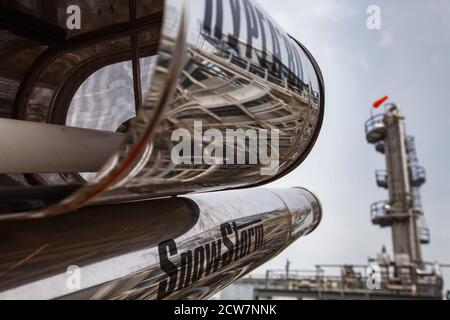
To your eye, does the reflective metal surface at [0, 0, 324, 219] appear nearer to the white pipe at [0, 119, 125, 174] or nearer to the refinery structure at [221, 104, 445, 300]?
the white pipe at [0, 119, 125, 174]

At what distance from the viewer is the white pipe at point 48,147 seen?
2.12 feet

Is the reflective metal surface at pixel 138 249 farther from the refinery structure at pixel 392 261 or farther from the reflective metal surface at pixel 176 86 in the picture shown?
the refinery structure at pixel 392 261

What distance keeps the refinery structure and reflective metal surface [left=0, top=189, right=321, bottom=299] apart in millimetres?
6762

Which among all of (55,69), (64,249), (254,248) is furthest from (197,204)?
(55,69)

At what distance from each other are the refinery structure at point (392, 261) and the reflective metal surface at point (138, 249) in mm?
6762

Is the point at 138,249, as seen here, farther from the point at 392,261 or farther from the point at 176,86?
the point at 392,261

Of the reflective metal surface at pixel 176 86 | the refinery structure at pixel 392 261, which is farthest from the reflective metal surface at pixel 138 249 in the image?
the refinery structure at pixel 392 261

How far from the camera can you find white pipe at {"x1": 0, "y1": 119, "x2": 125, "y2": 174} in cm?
65

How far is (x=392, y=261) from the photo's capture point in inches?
377

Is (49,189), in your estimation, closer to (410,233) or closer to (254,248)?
(254,248)

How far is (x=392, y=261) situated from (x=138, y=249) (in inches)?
396

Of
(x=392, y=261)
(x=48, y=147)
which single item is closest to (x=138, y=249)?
(x=48, y=147)

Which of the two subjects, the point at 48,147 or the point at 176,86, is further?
the point at 48,147

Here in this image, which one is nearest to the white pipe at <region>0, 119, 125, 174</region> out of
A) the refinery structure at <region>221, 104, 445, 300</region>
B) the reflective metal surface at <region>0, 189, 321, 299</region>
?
the reflective metal surface at <region>0, 189, 321, 299</region>
